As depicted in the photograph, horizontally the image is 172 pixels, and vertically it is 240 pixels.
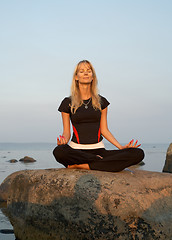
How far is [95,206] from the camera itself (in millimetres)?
4156

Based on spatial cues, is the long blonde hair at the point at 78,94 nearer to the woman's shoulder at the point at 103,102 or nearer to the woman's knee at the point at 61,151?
the woman's shoulder at the point at 103,102

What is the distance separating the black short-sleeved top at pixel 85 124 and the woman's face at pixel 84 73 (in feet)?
1.56

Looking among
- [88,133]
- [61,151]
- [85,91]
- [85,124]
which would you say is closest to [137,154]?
[88,133]

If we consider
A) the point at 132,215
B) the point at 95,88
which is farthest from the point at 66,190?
the point at 95,88

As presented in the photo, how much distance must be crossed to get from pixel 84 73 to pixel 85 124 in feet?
3.25

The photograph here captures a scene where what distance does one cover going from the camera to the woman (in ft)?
16.5

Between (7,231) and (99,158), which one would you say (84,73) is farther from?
(7,231)

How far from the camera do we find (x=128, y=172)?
501 cm

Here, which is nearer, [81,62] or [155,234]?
[155,234]

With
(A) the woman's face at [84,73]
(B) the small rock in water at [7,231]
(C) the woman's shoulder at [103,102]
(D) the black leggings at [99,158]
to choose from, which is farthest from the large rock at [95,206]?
(A) the woman's face at [84,73]

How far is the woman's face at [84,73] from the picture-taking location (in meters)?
5.62

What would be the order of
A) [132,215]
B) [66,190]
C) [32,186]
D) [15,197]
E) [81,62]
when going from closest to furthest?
[132,215] → [66,190] → [32,186] → [15,197] → [81,62]

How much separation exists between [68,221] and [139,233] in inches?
40.9

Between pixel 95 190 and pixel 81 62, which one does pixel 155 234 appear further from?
pixel 81 62
